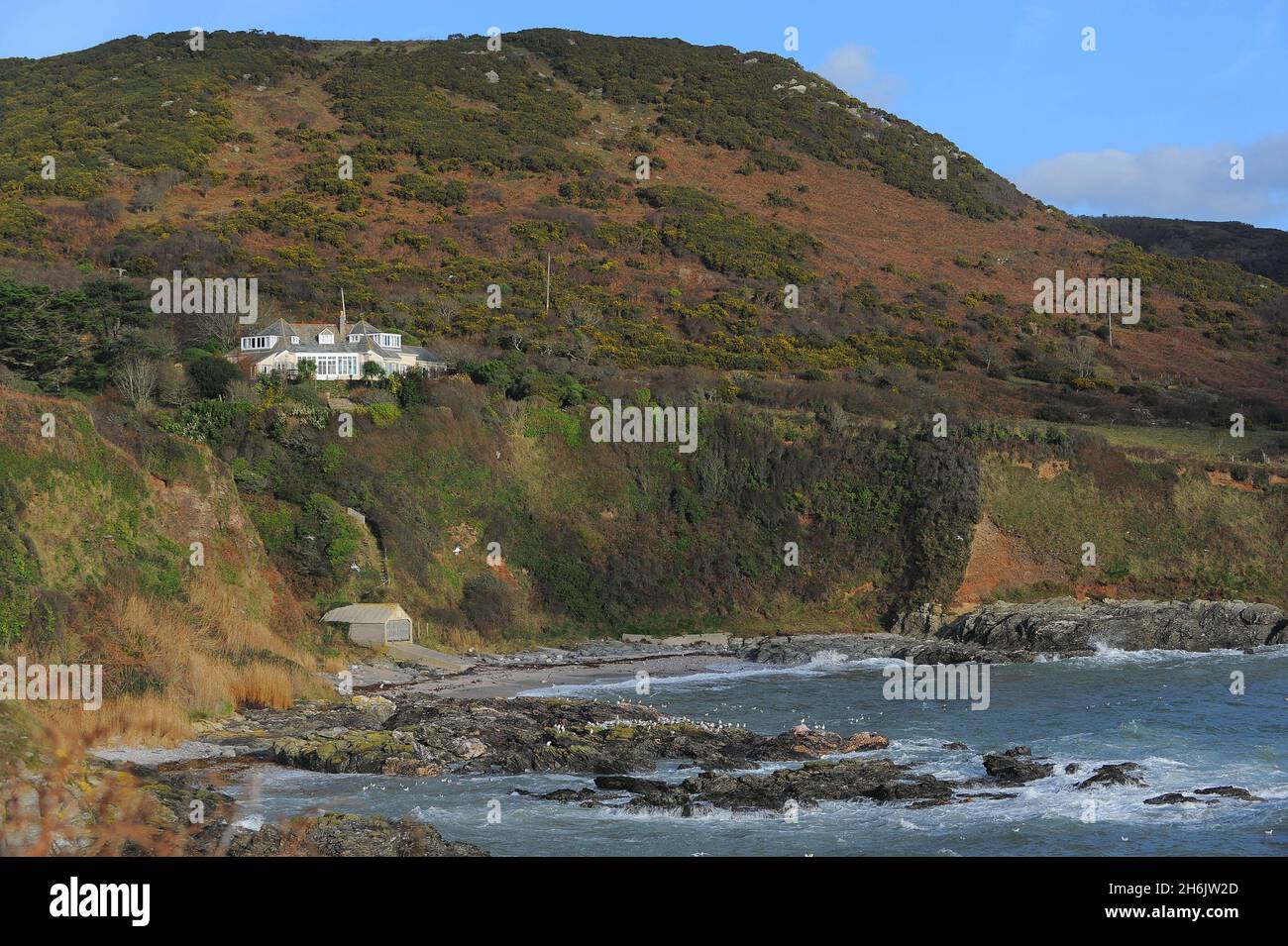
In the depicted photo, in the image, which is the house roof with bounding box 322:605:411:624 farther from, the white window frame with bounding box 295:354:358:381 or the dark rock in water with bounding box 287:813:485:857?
the dark rock in water with bounding box 287:813:485:857

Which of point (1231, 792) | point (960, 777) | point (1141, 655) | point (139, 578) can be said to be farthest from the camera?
point (1141, 655)

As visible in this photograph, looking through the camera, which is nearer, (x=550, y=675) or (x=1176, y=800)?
(x=1176, y=800)

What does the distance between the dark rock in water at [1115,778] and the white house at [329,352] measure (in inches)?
1491

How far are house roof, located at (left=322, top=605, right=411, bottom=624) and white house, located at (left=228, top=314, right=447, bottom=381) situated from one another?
601 inches

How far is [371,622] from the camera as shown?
4384cm

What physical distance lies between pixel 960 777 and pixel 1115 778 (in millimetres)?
2934

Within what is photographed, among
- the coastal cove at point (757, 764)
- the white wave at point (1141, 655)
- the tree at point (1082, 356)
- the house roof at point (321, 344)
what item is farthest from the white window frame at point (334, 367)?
the tree at point (1082, 356)

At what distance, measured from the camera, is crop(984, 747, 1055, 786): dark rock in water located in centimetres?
2703

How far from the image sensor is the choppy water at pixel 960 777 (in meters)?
22.0

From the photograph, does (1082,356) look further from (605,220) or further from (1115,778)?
(1115,778)

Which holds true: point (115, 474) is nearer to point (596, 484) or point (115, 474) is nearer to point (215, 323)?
point (596, 484)

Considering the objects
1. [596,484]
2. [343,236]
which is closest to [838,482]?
[596,484]

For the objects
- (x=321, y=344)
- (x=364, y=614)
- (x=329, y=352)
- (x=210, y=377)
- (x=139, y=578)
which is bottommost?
(x=364, y=614)

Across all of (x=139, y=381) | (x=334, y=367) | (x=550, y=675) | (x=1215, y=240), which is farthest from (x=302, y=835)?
(x=1215, y=240)
